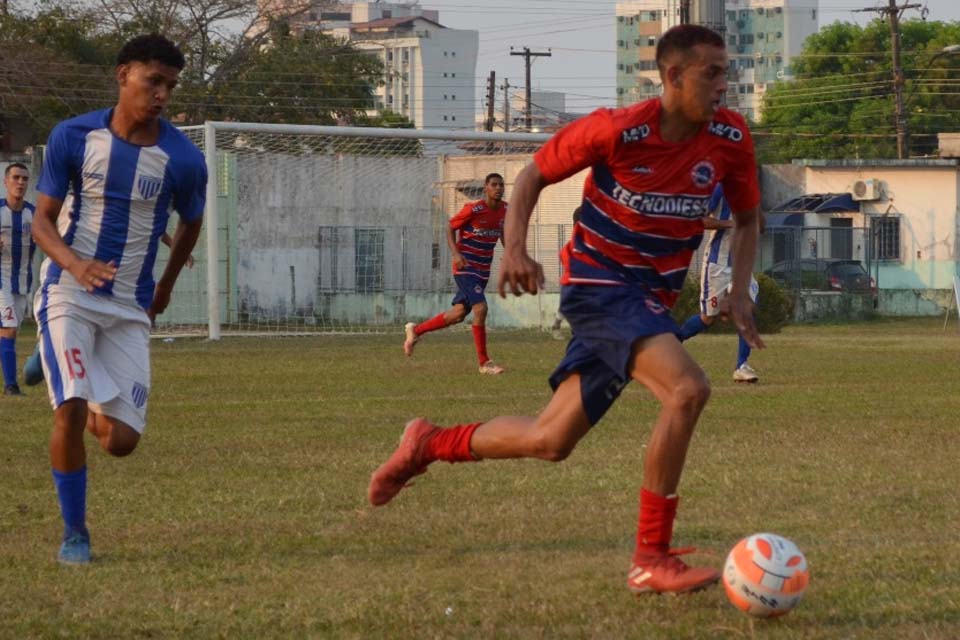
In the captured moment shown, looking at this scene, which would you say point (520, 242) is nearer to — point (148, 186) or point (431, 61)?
point (148, 186)

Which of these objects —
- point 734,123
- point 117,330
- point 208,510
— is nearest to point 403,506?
point 208,510

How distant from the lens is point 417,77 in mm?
171625

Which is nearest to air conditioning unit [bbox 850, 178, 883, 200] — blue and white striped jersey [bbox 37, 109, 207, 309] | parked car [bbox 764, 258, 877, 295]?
parked car [bbox 764, 258, 877, 295]

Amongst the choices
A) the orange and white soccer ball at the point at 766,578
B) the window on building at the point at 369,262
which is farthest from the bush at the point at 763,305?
the orange and white soccer ball at the point at 766,578

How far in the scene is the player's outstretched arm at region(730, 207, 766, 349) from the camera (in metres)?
6.48

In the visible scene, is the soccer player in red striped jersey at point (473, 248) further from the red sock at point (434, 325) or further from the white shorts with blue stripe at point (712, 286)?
the white shorts with blue stripe at point (712, 286)

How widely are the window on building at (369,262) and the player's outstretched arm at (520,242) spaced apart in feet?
80.5

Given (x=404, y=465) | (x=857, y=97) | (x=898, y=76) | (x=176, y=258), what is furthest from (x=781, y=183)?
(x=404, y=465)

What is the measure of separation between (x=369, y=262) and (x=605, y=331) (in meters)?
25.0

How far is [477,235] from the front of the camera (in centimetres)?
1905

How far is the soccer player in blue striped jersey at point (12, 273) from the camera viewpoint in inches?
622

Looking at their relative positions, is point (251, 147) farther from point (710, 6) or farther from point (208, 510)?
point (208, 510)

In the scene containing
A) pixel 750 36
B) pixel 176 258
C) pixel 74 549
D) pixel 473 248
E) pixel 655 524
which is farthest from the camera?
pixel 750 36

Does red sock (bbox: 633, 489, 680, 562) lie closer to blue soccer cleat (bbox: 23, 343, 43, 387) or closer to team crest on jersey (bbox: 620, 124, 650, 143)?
team crest on jersey (bbox: 620, 124, 650, 143)
